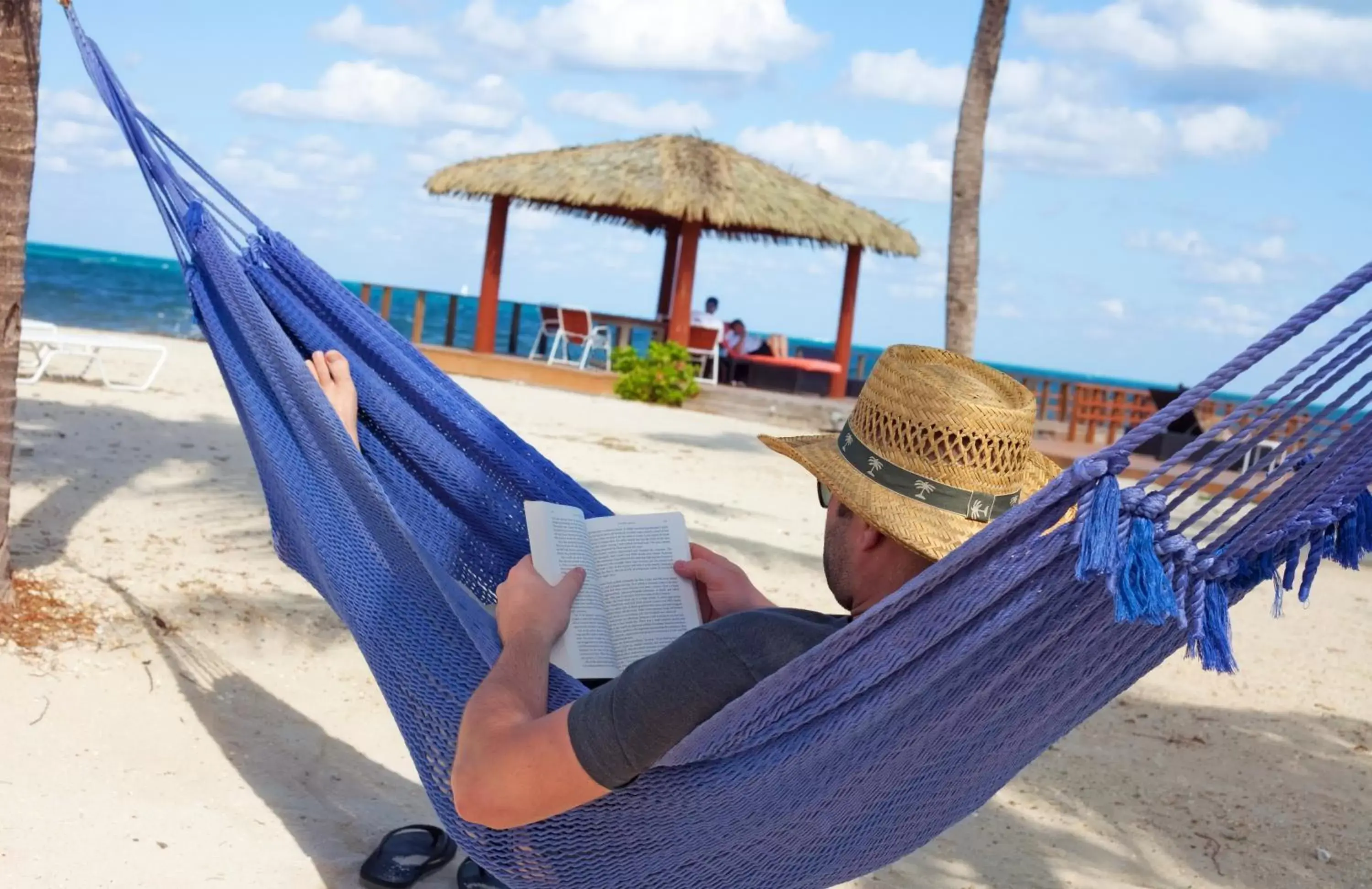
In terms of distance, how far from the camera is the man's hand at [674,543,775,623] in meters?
1.80

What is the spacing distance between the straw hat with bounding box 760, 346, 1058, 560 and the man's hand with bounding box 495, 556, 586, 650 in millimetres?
383

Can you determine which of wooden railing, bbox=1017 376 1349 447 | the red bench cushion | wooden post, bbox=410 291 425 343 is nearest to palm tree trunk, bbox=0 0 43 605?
wooden railing, bbox=1017 376 1349 447

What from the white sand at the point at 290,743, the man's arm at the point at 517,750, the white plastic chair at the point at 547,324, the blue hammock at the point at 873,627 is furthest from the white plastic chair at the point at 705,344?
the man's arm at the point at 517,750

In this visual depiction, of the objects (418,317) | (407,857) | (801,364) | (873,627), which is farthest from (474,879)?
(418,317)

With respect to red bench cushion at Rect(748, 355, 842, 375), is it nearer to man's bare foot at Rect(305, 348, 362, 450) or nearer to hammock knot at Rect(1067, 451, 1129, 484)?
man's bare foot at Rect(305, 348, 362, 450)

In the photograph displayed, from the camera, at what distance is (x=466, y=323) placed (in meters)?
42.0

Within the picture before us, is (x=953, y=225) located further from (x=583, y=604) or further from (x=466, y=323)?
(x=466, y=323)

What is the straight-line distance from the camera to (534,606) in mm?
1593

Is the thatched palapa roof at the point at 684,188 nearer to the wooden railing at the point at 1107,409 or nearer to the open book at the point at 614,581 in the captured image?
the wooden railing at the point at 1107,409

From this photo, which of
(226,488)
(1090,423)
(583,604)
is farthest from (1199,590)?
(1090,423)

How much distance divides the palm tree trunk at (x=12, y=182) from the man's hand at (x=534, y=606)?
1.76 m

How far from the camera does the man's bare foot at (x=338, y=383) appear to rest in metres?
2.15

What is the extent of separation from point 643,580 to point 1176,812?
6.05 feet

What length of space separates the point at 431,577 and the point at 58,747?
122cm
